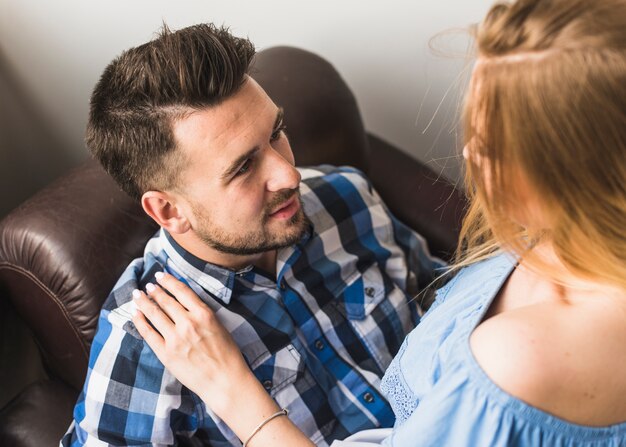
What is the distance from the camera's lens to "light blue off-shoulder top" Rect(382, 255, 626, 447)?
74 cm

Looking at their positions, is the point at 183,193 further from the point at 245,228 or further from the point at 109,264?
the point at 109,264

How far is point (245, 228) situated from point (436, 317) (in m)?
0.39

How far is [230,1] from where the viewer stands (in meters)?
1.73

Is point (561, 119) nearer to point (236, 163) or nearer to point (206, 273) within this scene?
point (236, 163)

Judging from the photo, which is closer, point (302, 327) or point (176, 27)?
point (302, 327)

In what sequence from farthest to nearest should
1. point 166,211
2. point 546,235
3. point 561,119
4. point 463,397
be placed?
point 166,211 → point 546,235 → point 463,397 → point 561,119

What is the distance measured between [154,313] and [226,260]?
191 mm

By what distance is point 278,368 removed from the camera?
1.22 meters

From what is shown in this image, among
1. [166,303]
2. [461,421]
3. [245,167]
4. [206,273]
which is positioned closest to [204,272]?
[206,273]

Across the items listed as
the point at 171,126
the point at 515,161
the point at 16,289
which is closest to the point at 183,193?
the point at 171,126

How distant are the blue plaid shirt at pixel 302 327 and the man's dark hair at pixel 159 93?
174 millimetres

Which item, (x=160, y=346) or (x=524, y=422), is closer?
(x=524, y=422)

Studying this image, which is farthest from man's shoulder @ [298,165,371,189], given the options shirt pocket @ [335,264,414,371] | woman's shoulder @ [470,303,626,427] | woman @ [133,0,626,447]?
woman's shoulder @ [470,303,626,427]

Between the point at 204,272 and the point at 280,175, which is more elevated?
the point at 280,175
